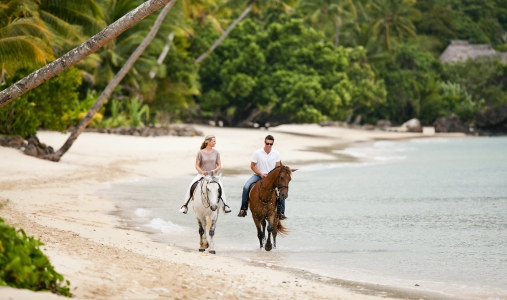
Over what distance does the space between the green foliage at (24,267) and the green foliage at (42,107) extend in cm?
1720

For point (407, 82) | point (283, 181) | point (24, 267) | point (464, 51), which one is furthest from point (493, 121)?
point (24, 267)

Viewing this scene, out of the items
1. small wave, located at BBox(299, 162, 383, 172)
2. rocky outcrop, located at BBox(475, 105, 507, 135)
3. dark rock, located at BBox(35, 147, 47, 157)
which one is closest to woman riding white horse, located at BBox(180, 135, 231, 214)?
dark rock, located at BBox(35, 147, 47, 157)

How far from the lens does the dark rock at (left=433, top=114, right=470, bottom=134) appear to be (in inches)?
2405

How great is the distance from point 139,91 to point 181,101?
4288mm

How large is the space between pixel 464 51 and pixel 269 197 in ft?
207

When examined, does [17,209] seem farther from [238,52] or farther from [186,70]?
[238,52]

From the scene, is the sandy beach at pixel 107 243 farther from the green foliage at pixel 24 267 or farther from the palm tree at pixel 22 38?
the palm tree at pixel 22 38

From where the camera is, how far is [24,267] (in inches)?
243

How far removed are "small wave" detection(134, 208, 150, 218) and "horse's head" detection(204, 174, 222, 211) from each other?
4272 mm

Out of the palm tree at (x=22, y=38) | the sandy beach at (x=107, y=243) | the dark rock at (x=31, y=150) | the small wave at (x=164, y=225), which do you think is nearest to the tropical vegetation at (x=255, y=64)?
the palm tree at (x=22, y=38)

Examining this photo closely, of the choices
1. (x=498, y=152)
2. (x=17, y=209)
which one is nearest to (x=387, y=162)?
(x=498, y=152)

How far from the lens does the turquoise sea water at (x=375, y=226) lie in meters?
10.2

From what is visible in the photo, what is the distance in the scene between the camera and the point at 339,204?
17672 millimetres

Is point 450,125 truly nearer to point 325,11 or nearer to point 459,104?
point 459,104
